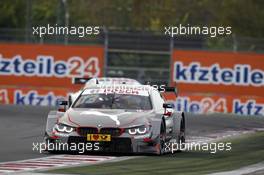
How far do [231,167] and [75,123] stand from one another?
2.99 m

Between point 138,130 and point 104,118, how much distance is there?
0.58m

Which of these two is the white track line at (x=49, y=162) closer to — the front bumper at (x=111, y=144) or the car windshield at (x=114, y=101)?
the front bumper at (x=111, y=144)

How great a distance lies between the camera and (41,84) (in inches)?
1576

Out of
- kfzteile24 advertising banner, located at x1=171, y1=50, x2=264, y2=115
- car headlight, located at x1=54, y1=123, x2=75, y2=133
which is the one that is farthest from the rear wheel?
kfzteile24 advertising banner, located at x1=171, y1=50, x2=264, y2=115

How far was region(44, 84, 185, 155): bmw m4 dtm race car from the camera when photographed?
16.6 m

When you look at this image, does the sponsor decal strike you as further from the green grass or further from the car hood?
the car hood

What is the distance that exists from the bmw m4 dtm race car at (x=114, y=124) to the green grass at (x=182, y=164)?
343 mm

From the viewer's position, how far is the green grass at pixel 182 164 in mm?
14234

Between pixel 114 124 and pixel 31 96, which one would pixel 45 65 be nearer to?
pixel 31 96

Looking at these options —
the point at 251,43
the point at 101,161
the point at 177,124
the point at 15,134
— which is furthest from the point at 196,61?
the point at 101,161

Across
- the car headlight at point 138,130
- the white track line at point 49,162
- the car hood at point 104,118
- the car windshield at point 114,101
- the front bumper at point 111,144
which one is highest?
the car windshield at point 114,101

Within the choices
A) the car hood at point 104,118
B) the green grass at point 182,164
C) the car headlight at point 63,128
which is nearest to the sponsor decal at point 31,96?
the green grass at point 182,164

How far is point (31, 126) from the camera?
83.5 ft

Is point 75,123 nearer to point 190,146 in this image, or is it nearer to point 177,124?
point 177,124
